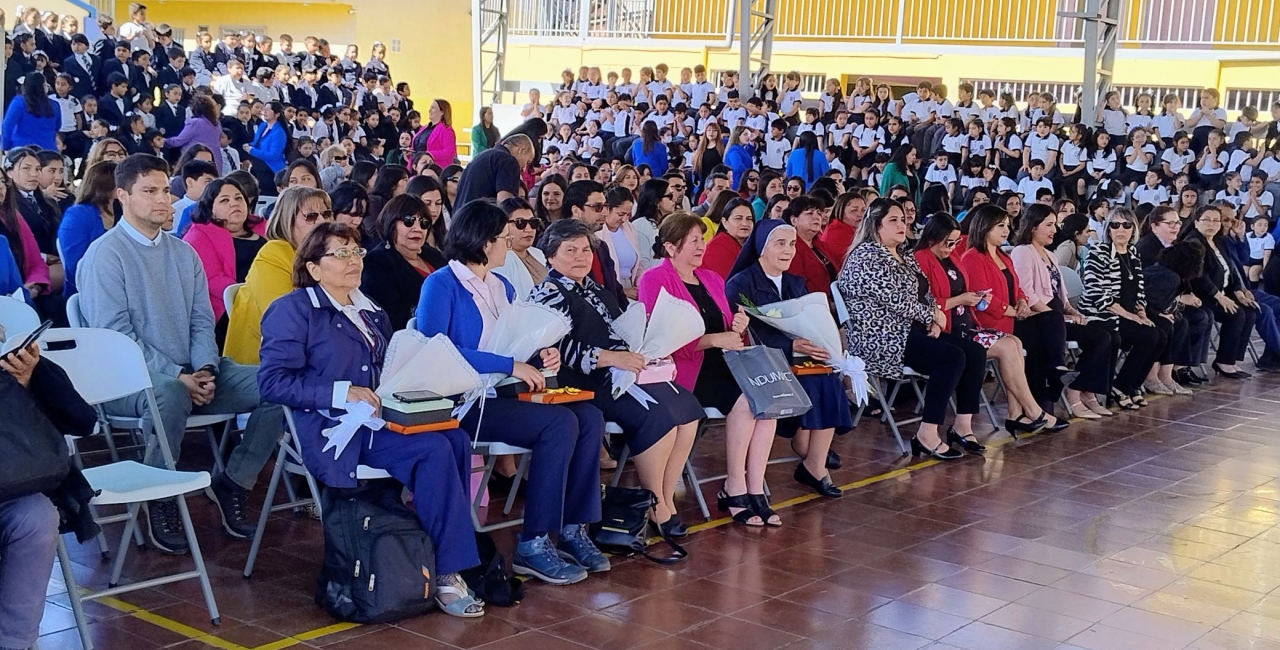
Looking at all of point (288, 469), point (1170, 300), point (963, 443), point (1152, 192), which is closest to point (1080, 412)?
point (1170, 300)

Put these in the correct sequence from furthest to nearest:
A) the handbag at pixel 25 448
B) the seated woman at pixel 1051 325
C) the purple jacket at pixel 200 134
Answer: the purple jacket at pixel 200 134, the seated woman at pixel 1051 325, the handbag at pixel 25 448

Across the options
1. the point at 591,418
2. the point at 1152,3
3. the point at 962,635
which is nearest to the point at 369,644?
the point at 591,418

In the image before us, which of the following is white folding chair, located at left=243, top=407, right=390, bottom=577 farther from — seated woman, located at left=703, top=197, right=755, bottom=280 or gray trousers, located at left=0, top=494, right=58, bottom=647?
seated woman, located at left=703, top=197, right=755, bottom=280

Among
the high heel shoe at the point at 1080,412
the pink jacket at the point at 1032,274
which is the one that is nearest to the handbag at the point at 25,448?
the pink jacket at the point at 1032,274

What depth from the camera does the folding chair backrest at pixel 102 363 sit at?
4.35 m

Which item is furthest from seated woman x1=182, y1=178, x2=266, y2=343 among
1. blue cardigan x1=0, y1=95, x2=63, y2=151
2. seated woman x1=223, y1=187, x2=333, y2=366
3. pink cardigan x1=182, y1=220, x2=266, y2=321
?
blue cardigan x1=0, y1=95, x2=63, y2=151

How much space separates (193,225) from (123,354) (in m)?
1.63

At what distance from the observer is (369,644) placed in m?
4.08

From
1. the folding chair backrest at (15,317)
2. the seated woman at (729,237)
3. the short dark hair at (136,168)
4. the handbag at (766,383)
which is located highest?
the short dark hair at (136,168)

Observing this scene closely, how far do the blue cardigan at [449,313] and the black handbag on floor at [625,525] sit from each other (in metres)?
0.82

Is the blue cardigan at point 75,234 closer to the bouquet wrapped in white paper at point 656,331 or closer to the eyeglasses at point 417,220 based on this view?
the eyeglasses at point 417,220

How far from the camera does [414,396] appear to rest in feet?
14.5

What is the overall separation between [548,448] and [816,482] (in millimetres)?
1934

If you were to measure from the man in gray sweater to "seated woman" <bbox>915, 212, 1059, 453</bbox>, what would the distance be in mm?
3867
